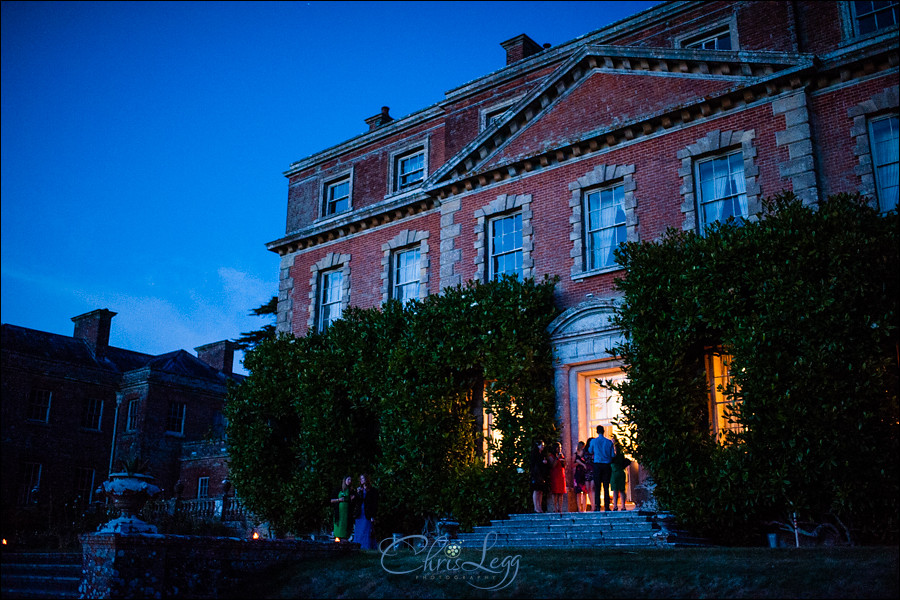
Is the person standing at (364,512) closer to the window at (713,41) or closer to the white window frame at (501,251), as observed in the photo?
the white window frame at (501,251)

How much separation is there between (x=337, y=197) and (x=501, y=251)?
764cm

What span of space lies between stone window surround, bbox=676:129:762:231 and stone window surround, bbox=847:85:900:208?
1854 mm

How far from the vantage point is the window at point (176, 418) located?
124 ft

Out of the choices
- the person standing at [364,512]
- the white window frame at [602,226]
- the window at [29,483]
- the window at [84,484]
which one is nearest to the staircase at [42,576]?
the person standing at [364,512]

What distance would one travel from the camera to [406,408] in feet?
62.9

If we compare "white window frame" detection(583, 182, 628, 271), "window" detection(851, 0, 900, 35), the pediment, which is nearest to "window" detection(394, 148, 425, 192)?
the pediment

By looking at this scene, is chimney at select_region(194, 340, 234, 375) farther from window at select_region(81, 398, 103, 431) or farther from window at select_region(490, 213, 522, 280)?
window at select_region(490, 213, 522, 280)

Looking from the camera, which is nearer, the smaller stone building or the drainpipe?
the smaller stone building

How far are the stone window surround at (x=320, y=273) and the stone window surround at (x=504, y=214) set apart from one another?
196 inches

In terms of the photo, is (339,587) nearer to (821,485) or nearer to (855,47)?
(821,485)

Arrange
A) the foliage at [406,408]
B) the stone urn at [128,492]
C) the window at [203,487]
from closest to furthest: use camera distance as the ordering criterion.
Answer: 1. the stone urn at [128,492]
2. the foliage at [406,408]
3. the window at [203,487]

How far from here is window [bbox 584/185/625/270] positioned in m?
18.4

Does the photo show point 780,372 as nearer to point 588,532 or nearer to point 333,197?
point 588,532

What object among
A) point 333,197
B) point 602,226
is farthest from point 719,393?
point 333,197
